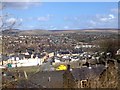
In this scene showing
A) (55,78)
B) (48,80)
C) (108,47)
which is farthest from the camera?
(108,47)

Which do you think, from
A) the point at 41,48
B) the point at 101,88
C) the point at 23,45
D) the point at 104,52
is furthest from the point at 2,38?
the point at 104,52

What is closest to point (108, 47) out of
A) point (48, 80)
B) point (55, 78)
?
point (55, 78)

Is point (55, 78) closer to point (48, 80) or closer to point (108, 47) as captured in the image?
point (48, 80)

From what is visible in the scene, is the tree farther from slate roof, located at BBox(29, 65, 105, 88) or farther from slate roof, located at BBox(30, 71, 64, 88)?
slate roof, located at BBox(30, 71, 64, 88)

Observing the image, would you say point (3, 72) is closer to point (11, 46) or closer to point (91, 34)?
point (11, 46)

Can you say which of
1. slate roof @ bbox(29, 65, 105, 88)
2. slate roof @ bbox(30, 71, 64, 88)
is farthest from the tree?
slate roof @ bbox(30, 71, 64, 88)

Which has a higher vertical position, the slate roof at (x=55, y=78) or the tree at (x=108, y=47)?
the tree at (x=108, y=47)

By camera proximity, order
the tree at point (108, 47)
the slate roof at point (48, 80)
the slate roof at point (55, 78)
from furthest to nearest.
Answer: the tree at point (108, 47)
the slate roof at point (55, 78)
the slate roof at point (48, 80)

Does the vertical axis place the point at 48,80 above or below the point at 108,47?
below

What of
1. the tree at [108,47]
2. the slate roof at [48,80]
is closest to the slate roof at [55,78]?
the slate roof at [48,80]

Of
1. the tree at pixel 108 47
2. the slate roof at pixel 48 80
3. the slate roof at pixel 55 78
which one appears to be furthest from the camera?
the tree at pixel 108 47

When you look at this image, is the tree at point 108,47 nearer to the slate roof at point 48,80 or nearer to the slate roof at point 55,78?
the slate roof at point 55,78
